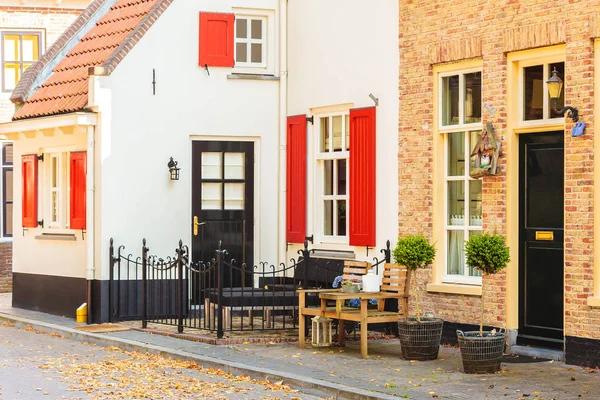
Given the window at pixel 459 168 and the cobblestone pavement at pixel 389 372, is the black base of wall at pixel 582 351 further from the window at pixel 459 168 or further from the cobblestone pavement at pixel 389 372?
the window at pixel 459 168

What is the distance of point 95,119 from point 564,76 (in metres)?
7.38

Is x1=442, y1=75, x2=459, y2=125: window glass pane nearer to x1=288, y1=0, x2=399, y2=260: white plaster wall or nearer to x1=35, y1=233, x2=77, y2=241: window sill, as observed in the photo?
x1=288, y1=0, x2=399, y2=260: white plaster wall

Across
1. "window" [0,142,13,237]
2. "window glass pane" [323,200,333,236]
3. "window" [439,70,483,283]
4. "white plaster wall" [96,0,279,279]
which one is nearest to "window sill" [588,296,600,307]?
"window" [439,70,483,283]

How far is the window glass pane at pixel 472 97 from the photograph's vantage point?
13961 millimetres

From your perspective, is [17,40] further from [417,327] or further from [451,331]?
[417,327]

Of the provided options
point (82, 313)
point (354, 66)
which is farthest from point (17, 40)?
point (354, 66)

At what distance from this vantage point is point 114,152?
17.0 metres

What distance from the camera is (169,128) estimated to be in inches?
687

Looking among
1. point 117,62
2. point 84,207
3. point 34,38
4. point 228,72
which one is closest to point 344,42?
point 228,72

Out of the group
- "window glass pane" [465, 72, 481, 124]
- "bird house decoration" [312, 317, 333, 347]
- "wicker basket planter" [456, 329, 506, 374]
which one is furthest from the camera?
"window glass pane" [465, 72, 481, 124]

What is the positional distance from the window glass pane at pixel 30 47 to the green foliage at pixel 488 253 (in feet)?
53.6

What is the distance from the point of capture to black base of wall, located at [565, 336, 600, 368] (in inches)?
470

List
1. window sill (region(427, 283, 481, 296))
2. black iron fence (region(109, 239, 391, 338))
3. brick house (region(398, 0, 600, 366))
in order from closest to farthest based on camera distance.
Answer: brick house (region(398, 0, 600, 366)) → window sill (region(427, 283, 481, 296)) → black iron fence (region(109, 239, 391, 338))

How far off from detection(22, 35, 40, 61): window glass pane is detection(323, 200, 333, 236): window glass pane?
11.3m
